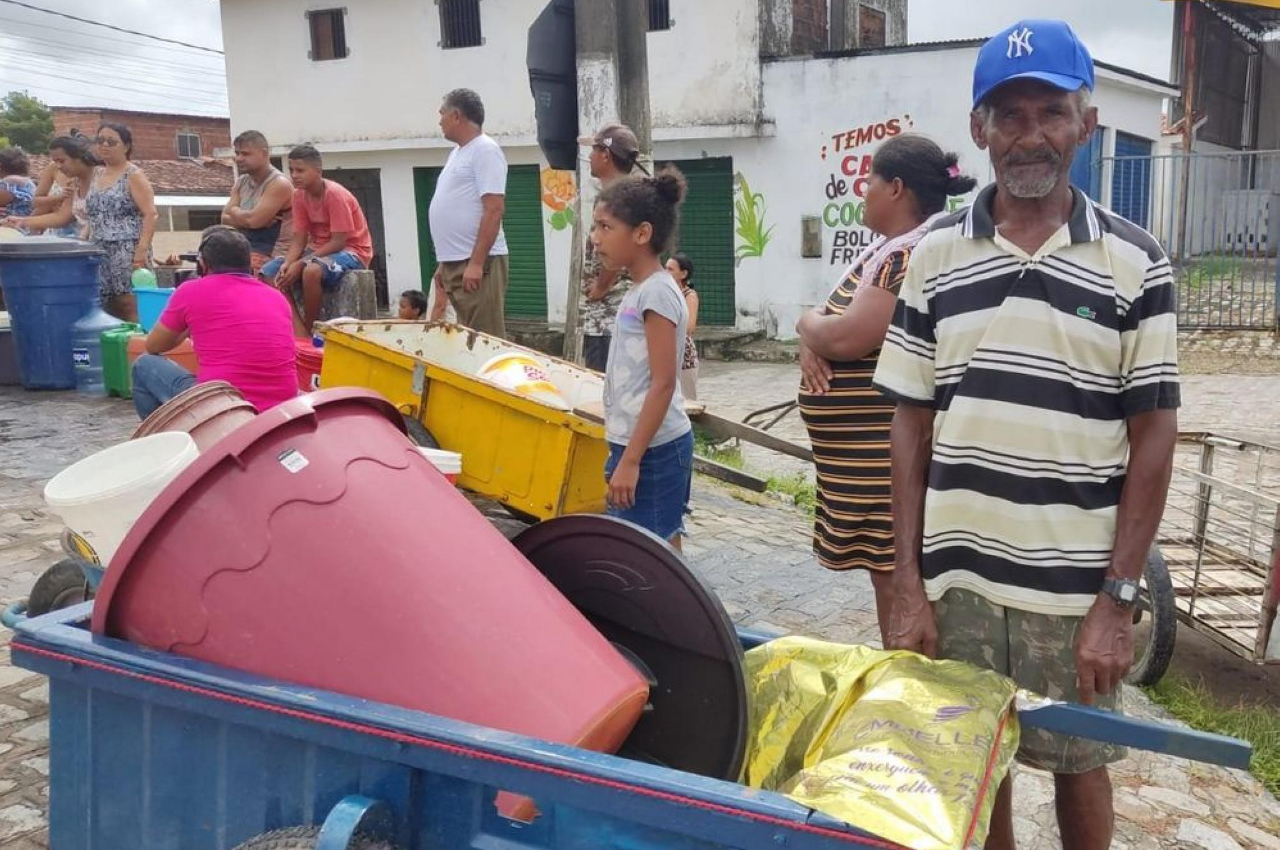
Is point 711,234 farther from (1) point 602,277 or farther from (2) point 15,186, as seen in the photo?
(1) point 602,277

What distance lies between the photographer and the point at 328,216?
801 centimetres

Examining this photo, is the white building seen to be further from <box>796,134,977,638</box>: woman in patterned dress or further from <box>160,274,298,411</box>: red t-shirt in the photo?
<box>796,134,977,638</box>: woman in patterned dress

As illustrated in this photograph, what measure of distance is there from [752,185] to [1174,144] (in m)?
10.4

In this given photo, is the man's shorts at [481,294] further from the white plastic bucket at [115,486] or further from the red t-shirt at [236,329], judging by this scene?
the white plastic bucket at [115,486]

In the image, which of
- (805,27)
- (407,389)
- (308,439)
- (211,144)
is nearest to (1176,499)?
(407,389)

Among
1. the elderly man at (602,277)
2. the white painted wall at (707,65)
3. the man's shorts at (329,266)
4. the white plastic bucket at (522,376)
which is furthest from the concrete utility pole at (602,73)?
the white painted wall at (707,65)

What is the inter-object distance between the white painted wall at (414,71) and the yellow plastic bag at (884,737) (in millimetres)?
13633

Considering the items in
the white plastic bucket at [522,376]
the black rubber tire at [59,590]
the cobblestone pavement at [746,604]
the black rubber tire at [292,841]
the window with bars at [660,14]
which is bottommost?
the cobblestone pavement at [746,604]

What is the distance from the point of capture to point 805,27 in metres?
16.2

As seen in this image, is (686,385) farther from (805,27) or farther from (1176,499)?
(805,27)

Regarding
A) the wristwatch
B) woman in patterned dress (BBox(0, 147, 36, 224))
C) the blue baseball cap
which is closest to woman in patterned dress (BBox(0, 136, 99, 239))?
woman in patterned dress (BBox(0, 147, 36, 224))

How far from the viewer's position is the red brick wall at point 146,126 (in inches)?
1464

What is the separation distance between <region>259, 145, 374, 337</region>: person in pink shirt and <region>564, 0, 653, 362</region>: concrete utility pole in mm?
1937

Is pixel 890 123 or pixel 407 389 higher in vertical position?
pixel 890 123
